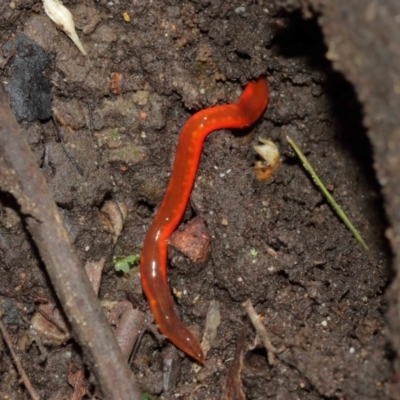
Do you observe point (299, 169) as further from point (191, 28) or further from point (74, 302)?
point (74, 302)

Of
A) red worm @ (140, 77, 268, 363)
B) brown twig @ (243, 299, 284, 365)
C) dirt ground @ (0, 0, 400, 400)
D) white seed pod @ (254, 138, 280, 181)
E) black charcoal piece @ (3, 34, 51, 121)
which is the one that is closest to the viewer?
brown twig @ (243, 299, 284, 365)

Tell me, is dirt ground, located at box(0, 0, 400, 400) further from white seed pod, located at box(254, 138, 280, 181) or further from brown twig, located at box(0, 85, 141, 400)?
brown twig, located at box(0, 85, 141, 400)

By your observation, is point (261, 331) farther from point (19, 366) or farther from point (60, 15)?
point (60, 15)

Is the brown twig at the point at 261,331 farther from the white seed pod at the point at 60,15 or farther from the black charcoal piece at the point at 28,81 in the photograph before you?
the white seed pod at the point at 60,15

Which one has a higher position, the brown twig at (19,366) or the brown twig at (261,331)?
the brown twig at (19,366)

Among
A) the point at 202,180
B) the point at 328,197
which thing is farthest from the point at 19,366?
the point at 328,197

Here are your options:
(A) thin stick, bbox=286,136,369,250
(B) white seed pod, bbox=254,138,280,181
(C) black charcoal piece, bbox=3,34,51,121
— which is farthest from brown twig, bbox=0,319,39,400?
(A) thin stick, bbox=286,136,369,250

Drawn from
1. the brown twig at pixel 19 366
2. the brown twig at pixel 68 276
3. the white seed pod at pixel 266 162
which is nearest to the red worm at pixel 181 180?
the white seed pod at pixel 266 162
